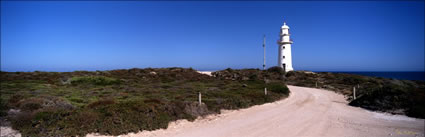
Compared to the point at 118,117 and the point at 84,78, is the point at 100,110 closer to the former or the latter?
the point at 118,117

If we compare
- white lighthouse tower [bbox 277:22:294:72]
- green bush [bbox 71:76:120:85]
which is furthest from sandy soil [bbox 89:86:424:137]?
white lighthouse tower [bbox 277:22:294:72]

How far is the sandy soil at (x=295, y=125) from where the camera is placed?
848cm

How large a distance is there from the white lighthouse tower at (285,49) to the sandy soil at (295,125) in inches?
1241

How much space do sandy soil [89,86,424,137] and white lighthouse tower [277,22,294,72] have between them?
103 feet

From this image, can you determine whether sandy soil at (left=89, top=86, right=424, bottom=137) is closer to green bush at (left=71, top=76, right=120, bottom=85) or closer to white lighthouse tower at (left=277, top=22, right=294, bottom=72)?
green bush at (left=71, top=76, right=120, bottom=85)

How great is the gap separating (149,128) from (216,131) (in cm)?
263

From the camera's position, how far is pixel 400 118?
11.0 meters

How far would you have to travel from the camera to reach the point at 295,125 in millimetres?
9547

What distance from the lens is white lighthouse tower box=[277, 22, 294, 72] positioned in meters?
43.0

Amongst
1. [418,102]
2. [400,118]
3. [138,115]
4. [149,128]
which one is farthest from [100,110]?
[418,102]

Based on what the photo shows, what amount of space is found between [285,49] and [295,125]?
117 feet

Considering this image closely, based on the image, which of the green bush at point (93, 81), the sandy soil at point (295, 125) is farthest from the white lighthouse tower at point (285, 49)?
the sandy soil at point (295, 125)

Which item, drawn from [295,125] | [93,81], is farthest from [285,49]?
[295,125]

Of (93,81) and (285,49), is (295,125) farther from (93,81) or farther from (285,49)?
(285,49)
